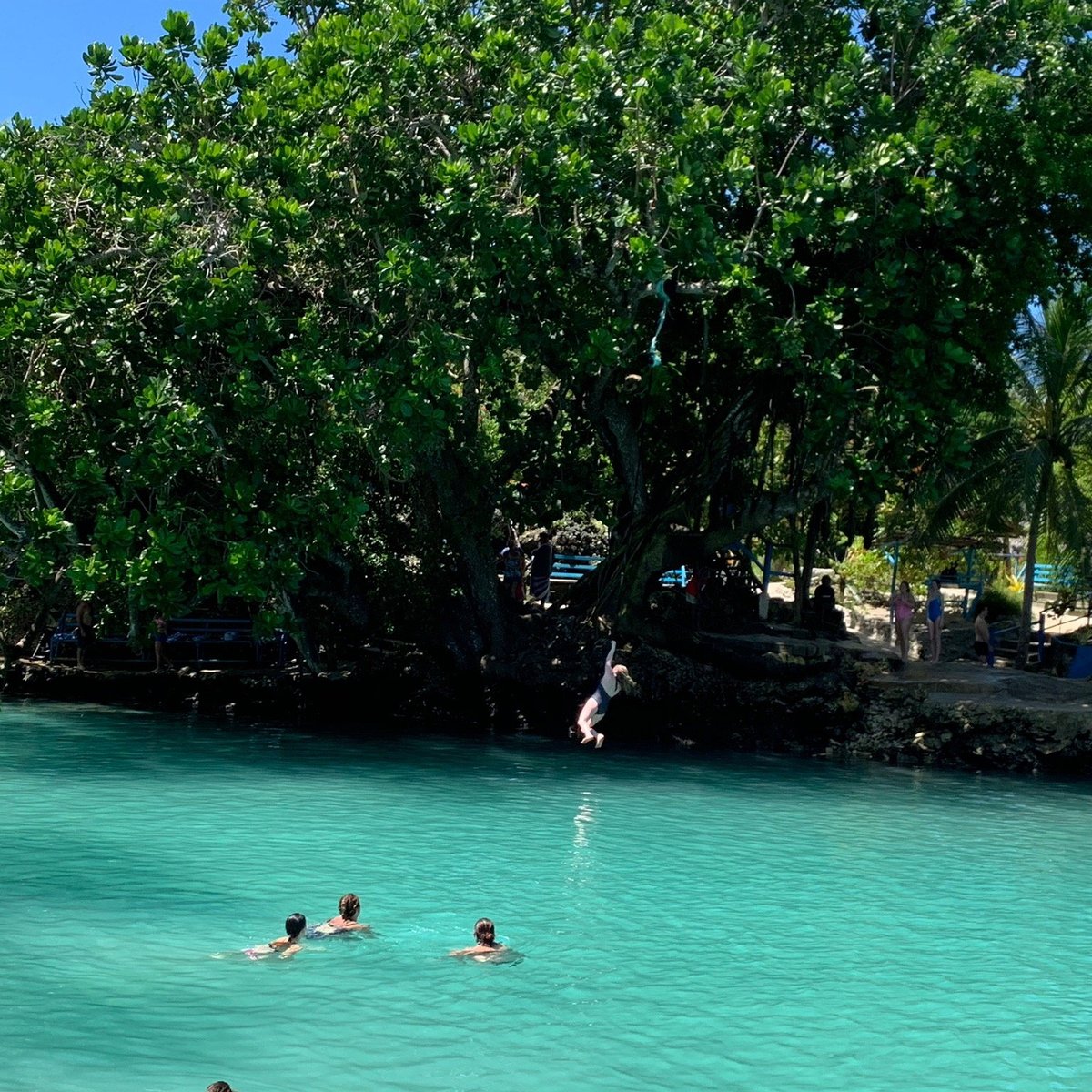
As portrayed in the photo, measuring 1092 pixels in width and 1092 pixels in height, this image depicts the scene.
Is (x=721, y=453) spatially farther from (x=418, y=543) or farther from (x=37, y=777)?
(x=37, y=777)

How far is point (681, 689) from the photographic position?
2600 cm

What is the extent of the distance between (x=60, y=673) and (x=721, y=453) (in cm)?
1352

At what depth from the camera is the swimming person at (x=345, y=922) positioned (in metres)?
12.4

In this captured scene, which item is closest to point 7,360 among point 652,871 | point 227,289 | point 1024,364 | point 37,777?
point 227,289

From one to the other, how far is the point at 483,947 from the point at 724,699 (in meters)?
14.6

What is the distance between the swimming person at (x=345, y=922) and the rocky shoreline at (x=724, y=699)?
1291 centimetres

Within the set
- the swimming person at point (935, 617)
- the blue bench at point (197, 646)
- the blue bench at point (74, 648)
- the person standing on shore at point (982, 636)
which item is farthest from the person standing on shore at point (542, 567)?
the person standing on shore at point (982, 636)

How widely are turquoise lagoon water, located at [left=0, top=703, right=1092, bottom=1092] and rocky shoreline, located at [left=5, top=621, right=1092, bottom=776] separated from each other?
259 centimetres

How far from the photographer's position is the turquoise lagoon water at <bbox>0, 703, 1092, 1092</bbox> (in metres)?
10.2

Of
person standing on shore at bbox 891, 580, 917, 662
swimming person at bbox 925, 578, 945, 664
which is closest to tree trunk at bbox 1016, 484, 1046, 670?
swimming person at bbox 925, 578, 945, 664

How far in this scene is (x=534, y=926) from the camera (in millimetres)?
13547

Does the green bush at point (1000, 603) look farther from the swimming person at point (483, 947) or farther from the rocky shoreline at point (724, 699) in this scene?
the swimming person at point (483, 947)

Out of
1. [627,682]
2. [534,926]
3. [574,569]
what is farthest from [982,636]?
[534,926]

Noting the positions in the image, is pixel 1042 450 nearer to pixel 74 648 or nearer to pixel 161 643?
pixel 161 643
